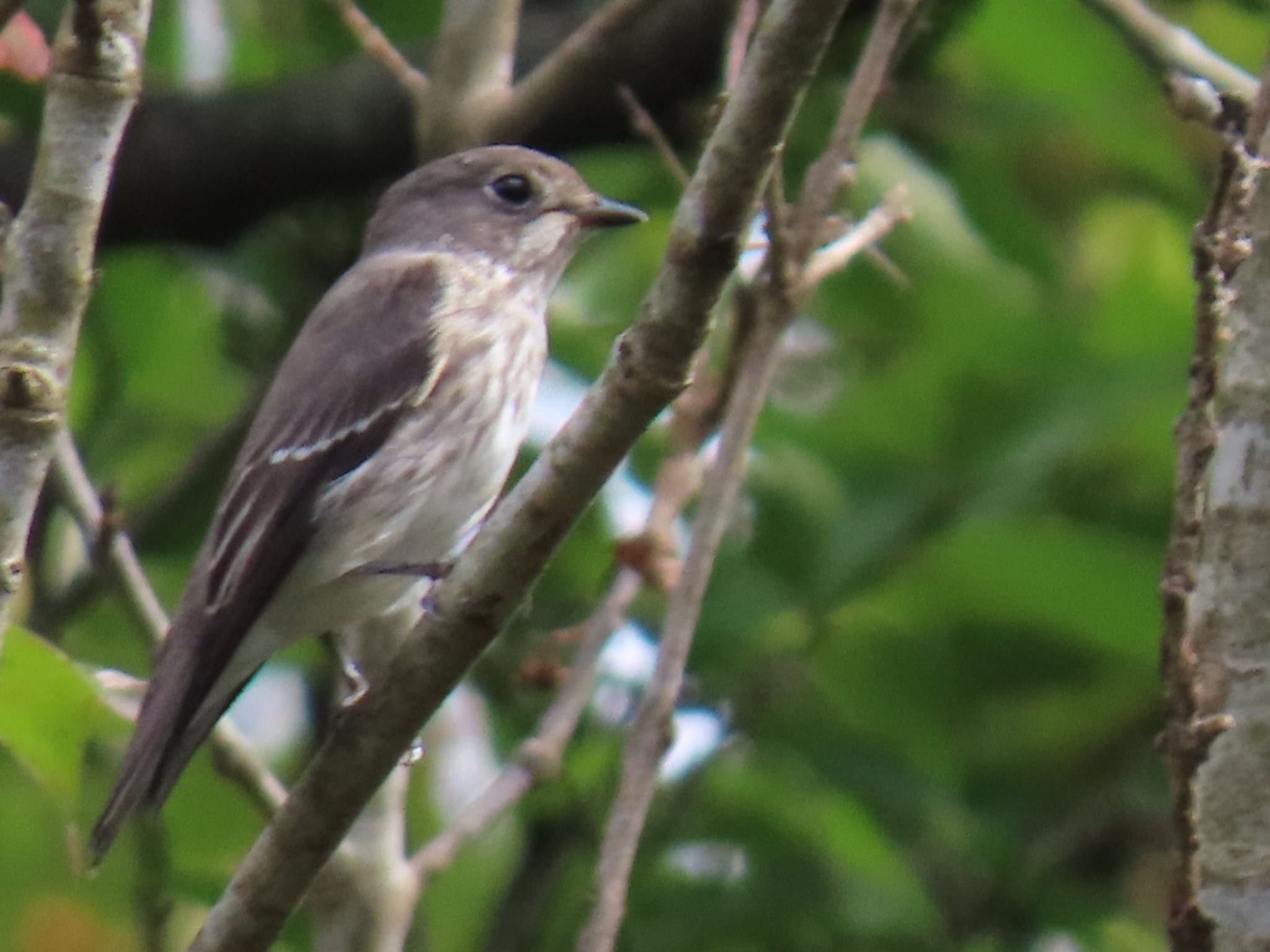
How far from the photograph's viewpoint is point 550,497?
9.75 feet

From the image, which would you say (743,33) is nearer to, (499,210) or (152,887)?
(499,210)

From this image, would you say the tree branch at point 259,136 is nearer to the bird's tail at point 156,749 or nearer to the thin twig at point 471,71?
the thin twig at point 471,71

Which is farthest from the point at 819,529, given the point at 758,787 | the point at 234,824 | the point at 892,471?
the point at 234,824

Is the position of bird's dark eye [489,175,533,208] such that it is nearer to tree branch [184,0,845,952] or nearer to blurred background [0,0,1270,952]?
blurred background [0,0,1270,952]

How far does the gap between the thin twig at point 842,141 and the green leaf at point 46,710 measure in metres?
1.47

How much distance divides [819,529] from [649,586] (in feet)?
2.41

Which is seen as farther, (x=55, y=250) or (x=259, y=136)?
(x=259, y=136)

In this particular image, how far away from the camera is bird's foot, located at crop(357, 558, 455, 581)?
4.28 meters

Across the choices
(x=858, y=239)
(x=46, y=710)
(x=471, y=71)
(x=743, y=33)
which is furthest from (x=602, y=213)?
(x=46, y=710)

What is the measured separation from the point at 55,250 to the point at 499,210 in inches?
105

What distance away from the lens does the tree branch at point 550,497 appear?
2.62 m

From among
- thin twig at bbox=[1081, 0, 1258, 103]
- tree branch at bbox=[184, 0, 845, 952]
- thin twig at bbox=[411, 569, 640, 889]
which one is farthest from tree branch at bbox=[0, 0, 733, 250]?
tree branch at bbox=[184, 0, 845, 952]

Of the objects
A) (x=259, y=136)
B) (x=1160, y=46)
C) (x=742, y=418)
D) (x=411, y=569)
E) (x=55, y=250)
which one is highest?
(x=55, y=250)

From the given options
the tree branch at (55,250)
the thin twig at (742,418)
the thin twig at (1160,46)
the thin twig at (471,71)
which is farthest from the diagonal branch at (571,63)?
the tree branch at (55,250)
